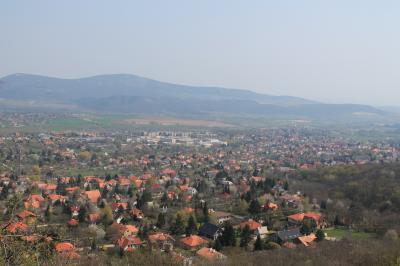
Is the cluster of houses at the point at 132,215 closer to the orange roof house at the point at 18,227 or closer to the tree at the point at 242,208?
the tree at the point at 242,208

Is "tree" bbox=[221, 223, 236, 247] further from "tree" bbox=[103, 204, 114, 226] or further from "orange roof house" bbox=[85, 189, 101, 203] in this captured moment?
"orange roof house" bbox=[85, 189, 101, 203]

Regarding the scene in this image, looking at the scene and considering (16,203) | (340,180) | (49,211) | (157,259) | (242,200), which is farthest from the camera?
(340,180)

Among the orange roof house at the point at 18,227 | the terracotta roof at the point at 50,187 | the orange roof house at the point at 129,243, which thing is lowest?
the terracotta roof at the point at 50,187

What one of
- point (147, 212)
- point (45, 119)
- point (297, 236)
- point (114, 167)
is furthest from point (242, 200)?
point (45, 119)

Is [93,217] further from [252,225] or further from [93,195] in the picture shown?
[252,225]

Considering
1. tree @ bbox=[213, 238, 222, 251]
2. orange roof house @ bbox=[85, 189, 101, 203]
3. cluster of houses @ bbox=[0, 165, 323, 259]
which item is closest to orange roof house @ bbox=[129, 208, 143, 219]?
cluster of houses @ bbox=[0, 165, 323, 259]

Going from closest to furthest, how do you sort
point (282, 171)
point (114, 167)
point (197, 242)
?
point (197, 242) < point (282, 171) < point (114, 167)

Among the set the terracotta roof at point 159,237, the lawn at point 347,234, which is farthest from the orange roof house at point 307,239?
the terracotta roof at point 159,237

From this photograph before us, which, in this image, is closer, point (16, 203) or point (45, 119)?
point (16, 203)

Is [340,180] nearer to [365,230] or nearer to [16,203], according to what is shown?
[365,230]
